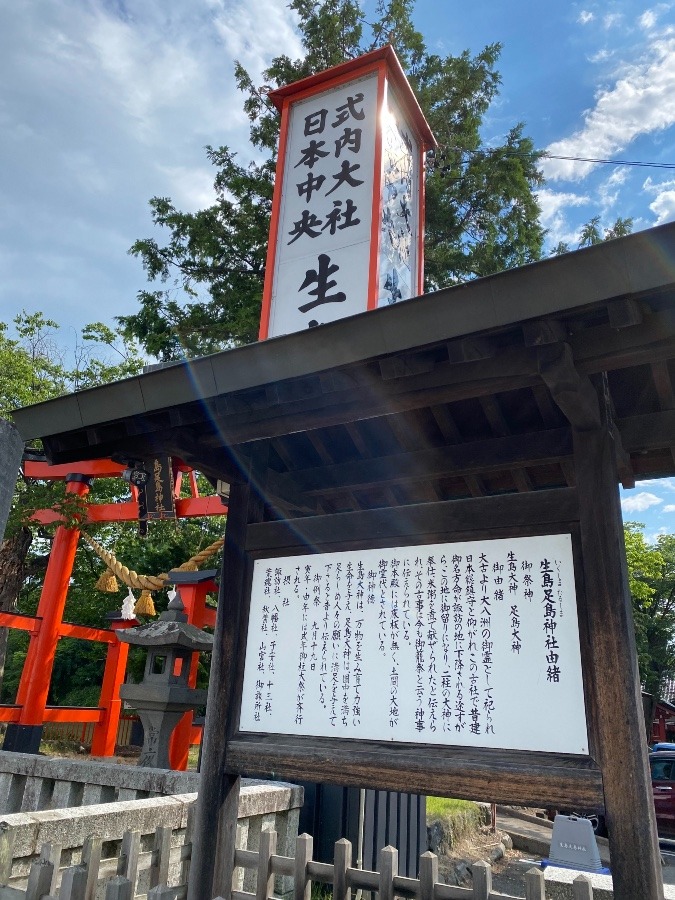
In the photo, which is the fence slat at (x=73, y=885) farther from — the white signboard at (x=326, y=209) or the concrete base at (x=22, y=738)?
the concrete base at (x=22, y=738)

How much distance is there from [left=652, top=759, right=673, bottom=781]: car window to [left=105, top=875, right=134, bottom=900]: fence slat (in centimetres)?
1380

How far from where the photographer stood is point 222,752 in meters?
3.26

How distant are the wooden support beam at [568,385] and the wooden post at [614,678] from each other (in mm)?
150

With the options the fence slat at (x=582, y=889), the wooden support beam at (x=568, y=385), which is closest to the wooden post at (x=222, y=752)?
the fence slat at (x=582, y=889)

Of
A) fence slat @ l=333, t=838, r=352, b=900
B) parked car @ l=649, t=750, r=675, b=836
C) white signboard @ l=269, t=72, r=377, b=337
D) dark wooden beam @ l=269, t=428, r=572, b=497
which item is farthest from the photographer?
parked car @ l=649, t=750, r=675, b=836

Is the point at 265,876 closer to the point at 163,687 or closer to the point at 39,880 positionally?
the point at 39,880

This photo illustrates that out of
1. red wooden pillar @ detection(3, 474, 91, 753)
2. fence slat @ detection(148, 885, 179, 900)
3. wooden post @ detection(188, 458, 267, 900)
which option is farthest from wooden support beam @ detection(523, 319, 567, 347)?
red wooden pillar @ detection(3, 474, 91, 753)

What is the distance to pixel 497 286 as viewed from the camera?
241 cm

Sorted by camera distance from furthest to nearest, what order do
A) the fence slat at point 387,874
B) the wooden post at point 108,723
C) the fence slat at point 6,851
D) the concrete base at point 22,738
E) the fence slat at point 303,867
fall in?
the wooden post at point 108,723
the concrete base at point 22,738
the fence slat at point 6,851
the fence slat at point 303,867
the fence slat at point 387,874

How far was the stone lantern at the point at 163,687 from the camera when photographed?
278 inches

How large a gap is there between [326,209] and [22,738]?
34.8ft

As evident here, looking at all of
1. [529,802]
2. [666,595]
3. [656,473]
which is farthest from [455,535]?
[666,595]

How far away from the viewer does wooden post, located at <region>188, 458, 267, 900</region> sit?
3182 millimetres

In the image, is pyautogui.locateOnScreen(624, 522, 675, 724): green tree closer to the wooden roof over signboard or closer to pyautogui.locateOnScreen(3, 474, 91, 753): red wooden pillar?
pyautogui.locateOnScreen(3, 474, 91, 753): red wooden pillar
